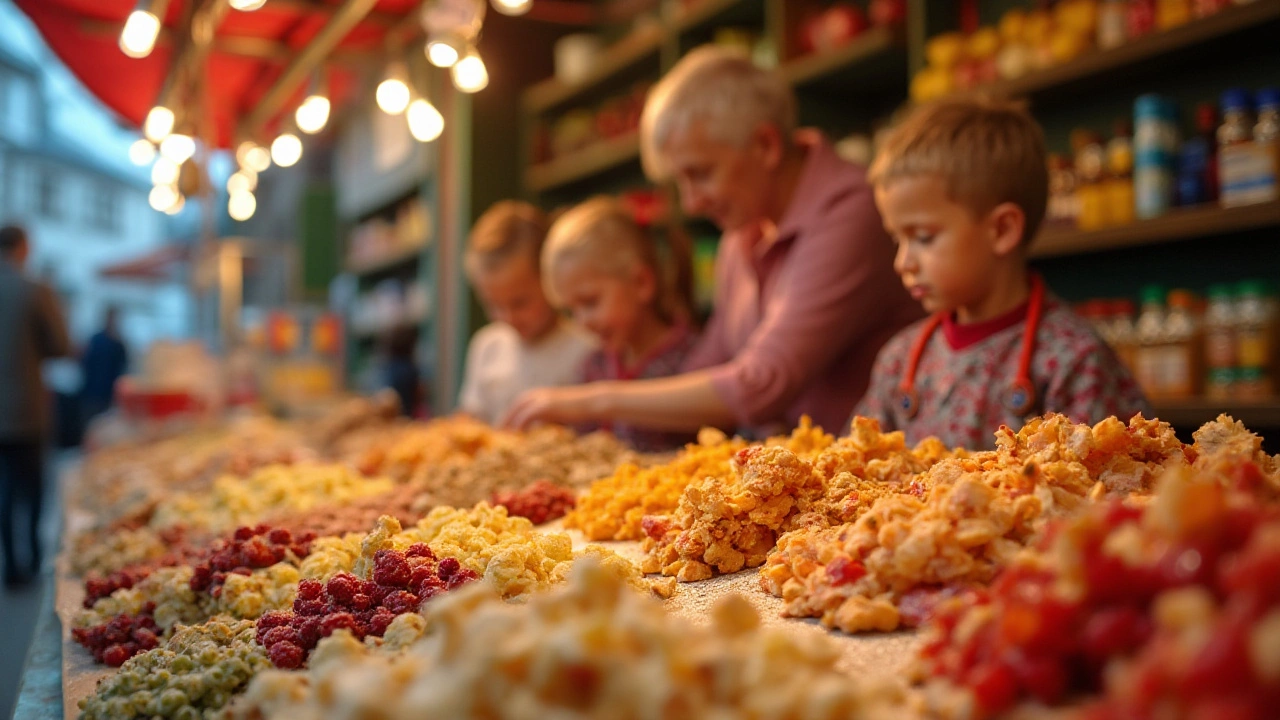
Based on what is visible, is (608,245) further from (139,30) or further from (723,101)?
(139,30)

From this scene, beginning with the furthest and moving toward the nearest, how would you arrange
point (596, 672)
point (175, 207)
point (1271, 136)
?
1. point (175, 207)
2. point (1271, 136)
3. point (596, 672)

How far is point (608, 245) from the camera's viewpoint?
2660 millimetres

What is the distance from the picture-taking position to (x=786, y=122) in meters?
2.32

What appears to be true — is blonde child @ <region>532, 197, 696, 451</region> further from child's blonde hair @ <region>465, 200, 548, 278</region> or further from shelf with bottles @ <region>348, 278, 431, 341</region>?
shelf with bottles @ <region>348, 278, 431, 341</region>

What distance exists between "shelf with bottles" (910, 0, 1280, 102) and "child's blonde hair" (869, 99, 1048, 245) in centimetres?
89

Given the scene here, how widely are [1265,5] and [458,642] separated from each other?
2.30m

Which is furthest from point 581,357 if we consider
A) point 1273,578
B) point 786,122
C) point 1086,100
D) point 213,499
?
point 1273,578

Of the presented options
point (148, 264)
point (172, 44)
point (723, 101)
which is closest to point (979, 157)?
point (723, 101)

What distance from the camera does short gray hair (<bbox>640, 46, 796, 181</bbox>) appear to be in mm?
2225

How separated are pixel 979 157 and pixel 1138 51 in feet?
3.65

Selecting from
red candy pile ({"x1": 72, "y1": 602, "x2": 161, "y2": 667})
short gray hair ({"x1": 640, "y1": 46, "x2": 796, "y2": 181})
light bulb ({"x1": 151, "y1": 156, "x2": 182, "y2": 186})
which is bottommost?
red candy pile ({"x1": 72, "y1": 602, "x2": 161, "y2": 667})

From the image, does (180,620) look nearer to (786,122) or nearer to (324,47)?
(786,122)

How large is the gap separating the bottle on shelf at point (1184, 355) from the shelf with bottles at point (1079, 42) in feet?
1.98

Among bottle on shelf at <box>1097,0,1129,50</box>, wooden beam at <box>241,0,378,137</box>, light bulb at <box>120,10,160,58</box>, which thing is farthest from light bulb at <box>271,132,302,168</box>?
bottle on shelf at <box>1097,0,1129,50</box>
